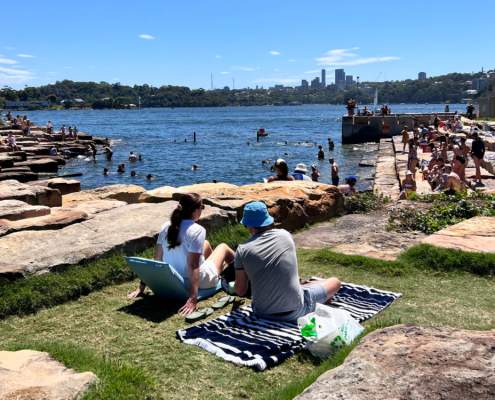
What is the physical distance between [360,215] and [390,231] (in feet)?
6.03

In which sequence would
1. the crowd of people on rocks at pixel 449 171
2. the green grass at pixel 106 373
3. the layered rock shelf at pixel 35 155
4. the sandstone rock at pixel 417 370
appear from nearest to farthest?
the sandstone rock at pixel 417 370
the green grass at pixel 106 373
the crowd of people on rocks at pixel 449 171
the layered rock shelf at pixel 35 155

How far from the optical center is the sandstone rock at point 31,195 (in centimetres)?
1087

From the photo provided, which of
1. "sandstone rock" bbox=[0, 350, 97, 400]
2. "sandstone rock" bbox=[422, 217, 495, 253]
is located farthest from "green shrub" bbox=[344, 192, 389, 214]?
"sandstone rock" bbox=[0, 350, 97, 400]

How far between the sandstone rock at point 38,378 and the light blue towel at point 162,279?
1422 mm

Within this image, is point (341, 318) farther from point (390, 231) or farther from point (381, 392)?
point (390, 231)

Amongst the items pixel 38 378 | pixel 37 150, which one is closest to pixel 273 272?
pixel 38 378

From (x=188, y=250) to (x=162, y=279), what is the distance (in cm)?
35

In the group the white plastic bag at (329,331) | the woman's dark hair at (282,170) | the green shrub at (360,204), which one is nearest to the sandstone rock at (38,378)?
the white plastic bag at (329,331)

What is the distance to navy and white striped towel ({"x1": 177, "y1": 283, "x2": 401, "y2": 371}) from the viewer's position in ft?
12.9

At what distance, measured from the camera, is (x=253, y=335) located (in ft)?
14.0

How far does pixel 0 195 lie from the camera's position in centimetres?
1073

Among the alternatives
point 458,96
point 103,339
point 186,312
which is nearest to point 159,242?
point 186,312

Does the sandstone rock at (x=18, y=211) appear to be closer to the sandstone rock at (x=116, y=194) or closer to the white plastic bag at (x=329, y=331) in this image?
the sandstone rock at (x=116, y=194)

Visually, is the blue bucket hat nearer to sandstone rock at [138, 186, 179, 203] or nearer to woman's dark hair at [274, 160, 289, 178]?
sandstone rock at [138, 186, 179, 203]
